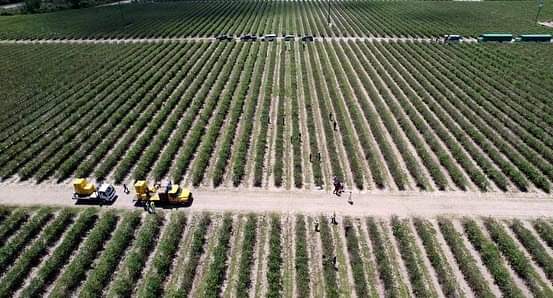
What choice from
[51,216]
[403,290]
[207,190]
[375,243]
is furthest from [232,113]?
[403,290]

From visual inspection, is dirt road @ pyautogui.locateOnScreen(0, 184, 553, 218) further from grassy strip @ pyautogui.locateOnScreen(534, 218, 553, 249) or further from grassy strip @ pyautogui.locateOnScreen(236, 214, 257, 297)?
grassy strip @ pyautogui.locateOnScreen(236, 214, 257, 297)

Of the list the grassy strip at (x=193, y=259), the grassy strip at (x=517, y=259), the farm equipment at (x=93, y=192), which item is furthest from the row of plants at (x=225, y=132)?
the grassy strip at (x=517, y=259)

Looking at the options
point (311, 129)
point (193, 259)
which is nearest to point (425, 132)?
point (311, 129)

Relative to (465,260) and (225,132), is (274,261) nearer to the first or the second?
(465,260)

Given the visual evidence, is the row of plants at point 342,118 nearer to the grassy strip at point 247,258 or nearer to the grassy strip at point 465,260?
the grassy strip at point 465,260

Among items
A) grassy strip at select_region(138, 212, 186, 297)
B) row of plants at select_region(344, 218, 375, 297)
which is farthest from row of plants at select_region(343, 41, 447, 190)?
grassy strip at select_region(138, 212, 186, 297)
